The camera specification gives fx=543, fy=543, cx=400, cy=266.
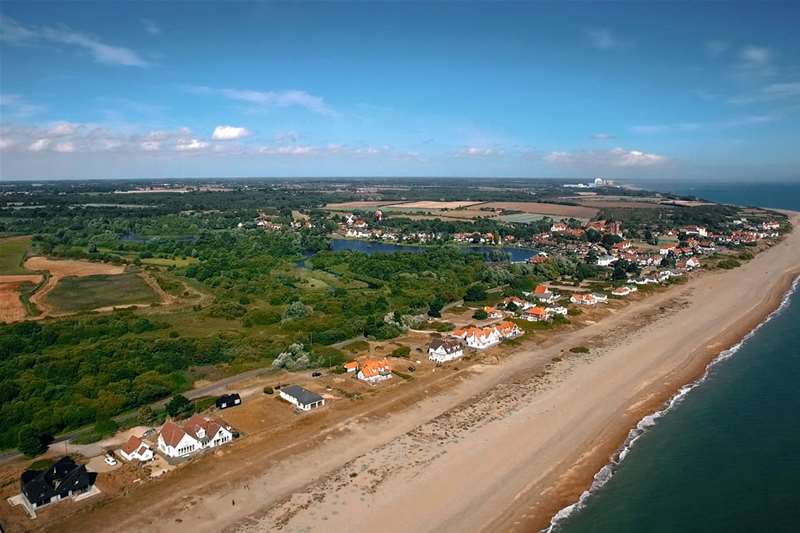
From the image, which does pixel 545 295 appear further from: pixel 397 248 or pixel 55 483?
pixel 397 248

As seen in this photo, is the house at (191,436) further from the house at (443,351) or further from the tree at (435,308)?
the tree at (435,308)

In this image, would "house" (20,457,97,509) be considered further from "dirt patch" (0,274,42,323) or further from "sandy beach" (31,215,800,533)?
"dirt patch" (0,274,42,323)

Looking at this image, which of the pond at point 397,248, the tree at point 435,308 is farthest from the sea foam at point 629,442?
the pond at point 397,248

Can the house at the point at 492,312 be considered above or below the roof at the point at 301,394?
above

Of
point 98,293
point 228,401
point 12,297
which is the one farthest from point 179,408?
point 12,297

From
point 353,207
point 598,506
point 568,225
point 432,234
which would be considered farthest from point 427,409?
point 353,207

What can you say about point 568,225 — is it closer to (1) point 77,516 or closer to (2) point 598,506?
(2) point 598,506
